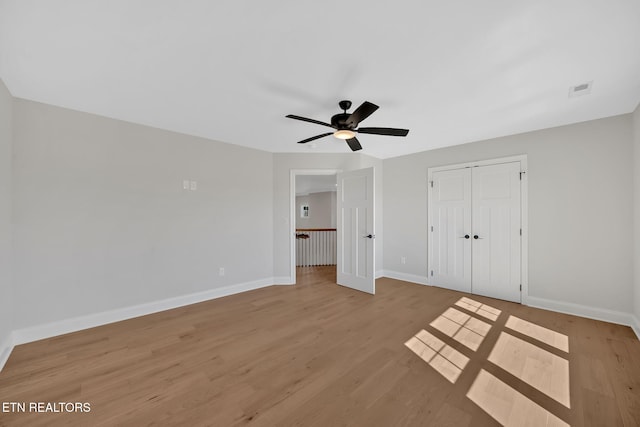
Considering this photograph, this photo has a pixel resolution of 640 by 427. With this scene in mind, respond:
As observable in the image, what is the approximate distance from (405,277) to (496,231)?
1.85m

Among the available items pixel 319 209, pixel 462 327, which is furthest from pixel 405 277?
pixel 319 209

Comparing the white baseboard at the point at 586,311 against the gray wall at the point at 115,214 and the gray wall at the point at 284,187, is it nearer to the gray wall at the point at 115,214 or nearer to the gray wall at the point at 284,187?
the gray wall at the point at 284,187

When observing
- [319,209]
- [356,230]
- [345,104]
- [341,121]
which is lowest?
[356,230]

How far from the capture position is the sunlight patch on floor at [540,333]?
Answer: 2559 millimetres

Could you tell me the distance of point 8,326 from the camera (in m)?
2.42

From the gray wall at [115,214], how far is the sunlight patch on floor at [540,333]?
395 centimetres

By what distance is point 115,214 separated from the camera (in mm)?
3139

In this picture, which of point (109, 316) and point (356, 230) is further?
point (356, 230)

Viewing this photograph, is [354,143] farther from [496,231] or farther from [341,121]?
[496,231]

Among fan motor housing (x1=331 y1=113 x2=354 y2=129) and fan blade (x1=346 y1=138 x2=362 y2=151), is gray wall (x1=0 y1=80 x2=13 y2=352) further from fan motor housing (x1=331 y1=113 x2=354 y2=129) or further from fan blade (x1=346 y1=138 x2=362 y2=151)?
fan blade (x1=346 y1=138 x2=362 y2=151)

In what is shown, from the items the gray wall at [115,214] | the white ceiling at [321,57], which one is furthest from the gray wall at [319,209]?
the white ceiling at [321,57]

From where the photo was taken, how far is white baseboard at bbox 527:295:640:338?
2980mm

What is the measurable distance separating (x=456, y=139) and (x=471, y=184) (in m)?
0.80

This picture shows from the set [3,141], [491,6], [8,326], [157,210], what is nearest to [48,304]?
[8,326]
